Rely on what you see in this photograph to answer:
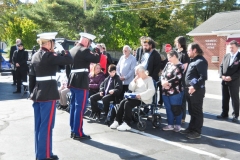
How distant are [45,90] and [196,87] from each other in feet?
9.80

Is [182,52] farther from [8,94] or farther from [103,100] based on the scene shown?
[8,94]

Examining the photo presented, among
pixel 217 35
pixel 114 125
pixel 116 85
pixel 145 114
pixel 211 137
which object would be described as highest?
pixel 217 35

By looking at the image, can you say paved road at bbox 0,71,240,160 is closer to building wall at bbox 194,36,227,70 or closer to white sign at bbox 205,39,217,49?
building wall at bbox 194,36,227,70

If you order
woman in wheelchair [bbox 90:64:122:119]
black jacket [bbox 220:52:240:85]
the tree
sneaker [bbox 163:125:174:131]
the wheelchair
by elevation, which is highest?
the tree

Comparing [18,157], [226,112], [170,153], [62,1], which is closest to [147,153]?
[170,153]

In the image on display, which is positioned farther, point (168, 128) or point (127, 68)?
point (127, 68)

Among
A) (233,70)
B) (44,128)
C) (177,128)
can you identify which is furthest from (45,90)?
(233,70)

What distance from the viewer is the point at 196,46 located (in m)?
6.40

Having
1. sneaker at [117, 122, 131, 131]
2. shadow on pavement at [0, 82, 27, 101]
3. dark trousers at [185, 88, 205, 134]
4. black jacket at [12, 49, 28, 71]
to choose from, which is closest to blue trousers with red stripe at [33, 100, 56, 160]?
sneaker at [117, 122, 131, 131]

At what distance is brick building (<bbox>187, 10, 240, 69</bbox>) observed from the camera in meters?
25.1

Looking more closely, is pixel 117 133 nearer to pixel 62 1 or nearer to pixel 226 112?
pixel 226 112

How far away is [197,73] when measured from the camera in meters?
6.32

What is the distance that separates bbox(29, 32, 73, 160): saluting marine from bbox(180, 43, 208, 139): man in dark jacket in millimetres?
2685

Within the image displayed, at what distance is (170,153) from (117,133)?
5.03 ft
